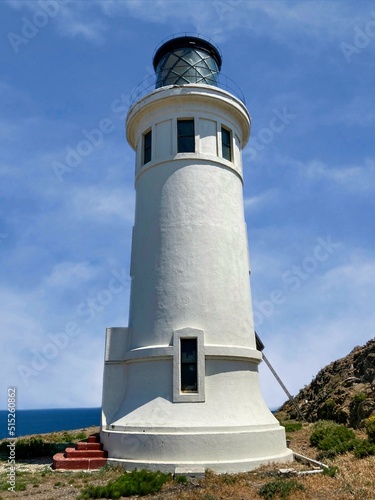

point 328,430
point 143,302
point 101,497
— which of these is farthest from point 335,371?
point 101,497

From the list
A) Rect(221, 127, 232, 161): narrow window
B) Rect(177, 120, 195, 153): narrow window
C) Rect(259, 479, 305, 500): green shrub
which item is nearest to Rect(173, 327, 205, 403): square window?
Rect(259, 479, 305, 500): green shrub

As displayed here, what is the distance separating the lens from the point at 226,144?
55.0ft

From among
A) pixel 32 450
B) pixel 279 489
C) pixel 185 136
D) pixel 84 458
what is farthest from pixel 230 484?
pixel 185 136

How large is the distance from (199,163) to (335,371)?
80.7 feet

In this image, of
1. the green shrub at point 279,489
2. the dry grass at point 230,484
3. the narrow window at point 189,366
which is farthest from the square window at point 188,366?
the green shrub at point 279,489

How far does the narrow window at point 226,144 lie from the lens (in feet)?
54.3

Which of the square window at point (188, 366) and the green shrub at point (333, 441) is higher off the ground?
the square window at point (188, 366)

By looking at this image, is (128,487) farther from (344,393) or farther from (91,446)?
(344,393)

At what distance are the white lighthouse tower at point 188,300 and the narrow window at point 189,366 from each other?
0.03m

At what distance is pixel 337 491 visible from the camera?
383 inches

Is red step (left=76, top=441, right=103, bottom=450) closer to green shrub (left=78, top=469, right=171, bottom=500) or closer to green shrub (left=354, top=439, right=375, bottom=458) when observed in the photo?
green shrub (left=78, top=469, right=171, bottom=500)

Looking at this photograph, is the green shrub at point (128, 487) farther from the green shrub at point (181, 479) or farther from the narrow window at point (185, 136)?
the narrow window at point (185, 136)

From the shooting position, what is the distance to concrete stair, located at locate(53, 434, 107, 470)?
12727mm

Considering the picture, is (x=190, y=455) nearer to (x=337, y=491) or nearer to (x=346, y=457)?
(x=337, y=491)
